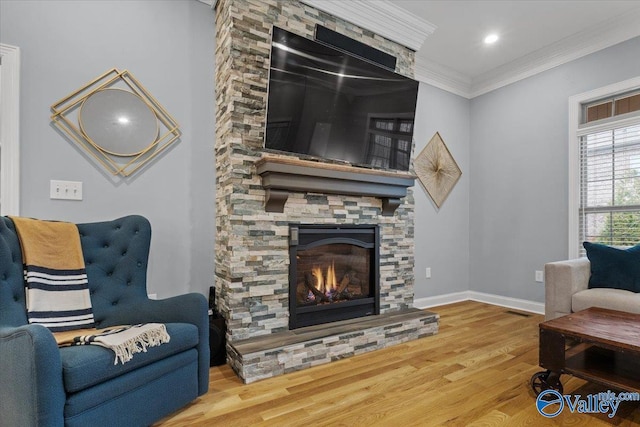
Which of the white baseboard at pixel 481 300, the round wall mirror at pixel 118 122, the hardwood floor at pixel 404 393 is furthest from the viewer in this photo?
the white baseboard at pixel 481 300

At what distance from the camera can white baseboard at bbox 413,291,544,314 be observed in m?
3.73

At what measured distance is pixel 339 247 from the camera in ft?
9.36

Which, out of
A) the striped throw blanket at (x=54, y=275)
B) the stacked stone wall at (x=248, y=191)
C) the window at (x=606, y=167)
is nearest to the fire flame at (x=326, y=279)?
the stacked stone wall at (x=248, y=191)

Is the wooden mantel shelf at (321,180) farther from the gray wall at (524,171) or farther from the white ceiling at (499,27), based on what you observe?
the gray wall at (524,171)

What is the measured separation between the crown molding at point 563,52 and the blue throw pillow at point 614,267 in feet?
6.52

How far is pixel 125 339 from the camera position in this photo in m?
1.47

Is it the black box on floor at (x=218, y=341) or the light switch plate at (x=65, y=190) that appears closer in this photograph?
the light switch plate at (x=65, y=190)

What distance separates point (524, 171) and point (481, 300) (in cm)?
166

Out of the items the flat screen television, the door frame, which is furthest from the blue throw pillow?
the door frame

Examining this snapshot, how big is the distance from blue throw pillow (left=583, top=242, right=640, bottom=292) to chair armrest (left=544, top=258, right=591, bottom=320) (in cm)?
7

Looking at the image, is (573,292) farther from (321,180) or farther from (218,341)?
(218,341)

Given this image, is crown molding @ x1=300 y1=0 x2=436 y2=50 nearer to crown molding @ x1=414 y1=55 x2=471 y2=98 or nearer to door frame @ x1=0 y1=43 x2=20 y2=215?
crown molding @ x1=414 y1=55 x2=471 y2=98

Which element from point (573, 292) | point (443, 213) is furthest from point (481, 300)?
point (573, 292)

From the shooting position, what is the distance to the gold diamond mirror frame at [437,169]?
156 inches
